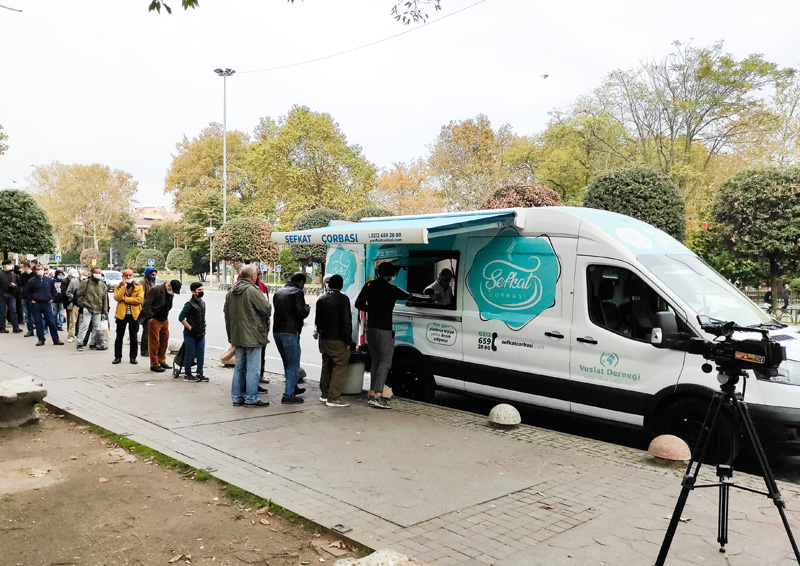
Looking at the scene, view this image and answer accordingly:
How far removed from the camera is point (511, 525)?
4391 millimetres

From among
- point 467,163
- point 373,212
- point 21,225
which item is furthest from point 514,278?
point 467,163

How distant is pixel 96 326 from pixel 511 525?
1125 cm

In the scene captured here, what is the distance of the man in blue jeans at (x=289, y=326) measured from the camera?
8.04 metres

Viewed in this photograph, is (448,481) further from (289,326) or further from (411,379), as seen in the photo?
(289,326)

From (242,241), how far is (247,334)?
34.3 metres

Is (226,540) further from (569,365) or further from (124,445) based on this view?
(569,365)

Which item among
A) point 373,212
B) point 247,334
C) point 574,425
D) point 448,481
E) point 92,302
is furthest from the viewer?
point 373,212

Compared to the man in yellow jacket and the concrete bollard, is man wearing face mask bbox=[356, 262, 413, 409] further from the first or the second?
the man in yellow jacket

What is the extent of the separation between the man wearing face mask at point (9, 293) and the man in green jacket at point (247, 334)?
11.4 m

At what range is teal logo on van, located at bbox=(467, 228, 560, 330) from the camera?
7070mm

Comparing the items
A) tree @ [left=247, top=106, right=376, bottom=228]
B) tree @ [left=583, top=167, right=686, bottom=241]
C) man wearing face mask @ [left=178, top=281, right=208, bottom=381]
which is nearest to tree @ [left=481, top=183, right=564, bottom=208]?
tree @ [left=583, top=167, right=686, bottom=241]

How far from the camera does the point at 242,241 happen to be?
4106 cm

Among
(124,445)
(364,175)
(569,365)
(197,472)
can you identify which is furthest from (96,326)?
(364,175)

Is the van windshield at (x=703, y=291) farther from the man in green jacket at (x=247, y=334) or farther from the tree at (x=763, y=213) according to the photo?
the tree at (x=763, y=213)
